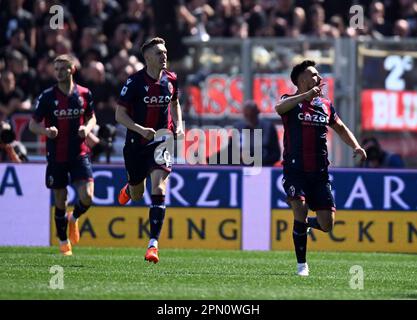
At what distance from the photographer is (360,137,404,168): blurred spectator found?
19.2 metres

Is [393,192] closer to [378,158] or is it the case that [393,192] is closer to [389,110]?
[378,158]

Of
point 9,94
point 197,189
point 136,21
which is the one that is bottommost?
point 197,189

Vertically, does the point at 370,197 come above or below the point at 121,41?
below

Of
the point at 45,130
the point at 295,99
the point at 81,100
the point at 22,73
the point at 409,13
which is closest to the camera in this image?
the point at 295,99

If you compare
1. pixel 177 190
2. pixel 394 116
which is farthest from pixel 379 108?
pixel 177 190

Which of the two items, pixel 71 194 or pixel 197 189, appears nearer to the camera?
pixel 197 189

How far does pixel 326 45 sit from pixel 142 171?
6.91 m

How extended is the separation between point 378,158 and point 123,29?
5.54 metres

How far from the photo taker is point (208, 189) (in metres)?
18.1

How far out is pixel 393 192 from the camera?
58.6 feet

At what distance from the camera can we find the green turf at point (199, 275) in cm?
1109

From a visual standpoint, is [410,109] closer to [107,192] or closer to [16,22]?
[107,192]

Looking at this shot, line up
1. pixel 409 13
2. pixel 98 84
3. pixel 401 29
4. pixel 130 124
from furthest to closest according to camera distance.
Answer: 1. pixel 409 13
2. pixel 401 29
3. pixel 98 84
4. pixel 130 124
